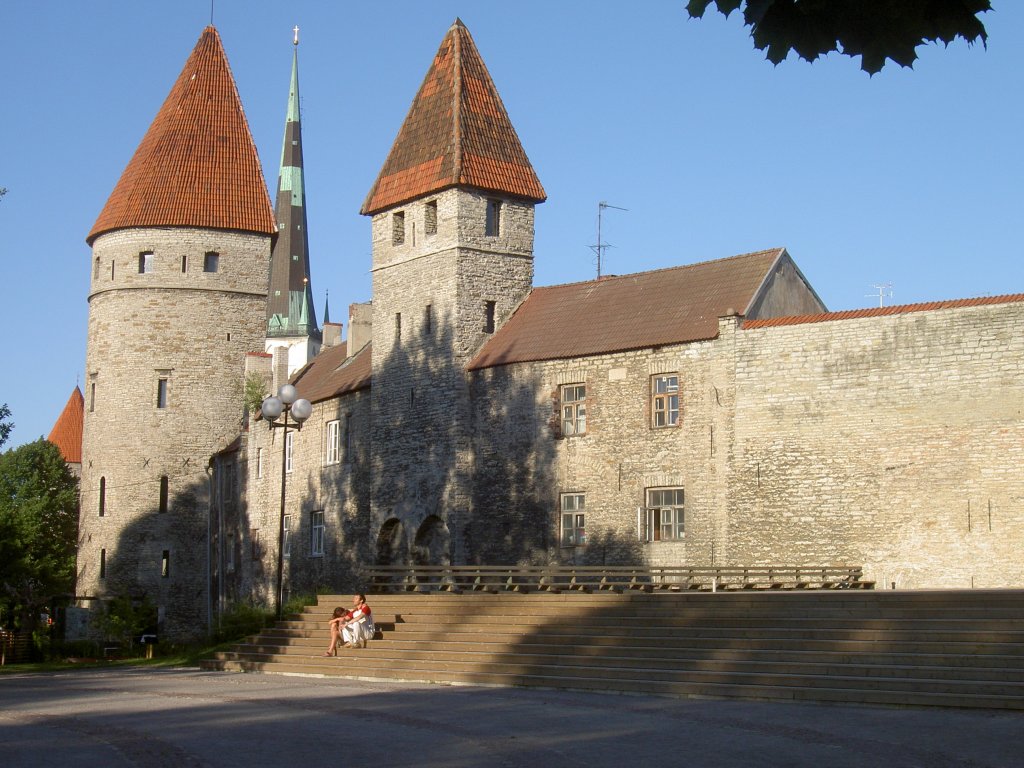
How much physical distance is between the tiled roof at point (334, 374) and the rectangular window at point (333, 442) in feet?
2.71

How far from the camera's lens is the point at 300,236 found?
3671 inches

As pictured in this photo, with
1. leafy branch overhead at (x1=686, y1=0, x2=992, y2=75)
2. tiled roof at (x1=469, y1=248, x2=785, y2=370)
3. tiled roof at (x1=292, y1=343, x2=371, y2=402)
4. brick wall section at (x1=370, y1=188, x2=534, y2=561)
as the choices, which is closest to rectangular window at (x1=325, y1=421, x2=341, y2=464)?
tiled roof at (x1=292, y1=343, x2=371, y2=402)

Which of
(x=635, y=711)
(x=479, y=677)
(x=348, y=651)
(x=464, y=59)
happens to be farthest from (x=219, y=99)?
(x=635, y=711)

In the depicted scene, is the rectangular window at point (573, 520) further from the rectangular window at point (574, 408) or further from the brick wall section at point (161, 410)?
the brick wall section at point (161, 410)

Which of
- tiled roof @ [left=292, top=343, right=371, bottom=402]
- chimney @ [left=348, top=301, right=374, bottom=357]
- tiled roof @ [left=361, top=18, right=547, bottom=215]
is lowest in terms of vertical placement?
tiled roof @ [left=292, top=343, right=371, bottom=402]

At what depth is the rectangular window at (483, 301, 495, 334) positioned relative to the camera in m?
34.6

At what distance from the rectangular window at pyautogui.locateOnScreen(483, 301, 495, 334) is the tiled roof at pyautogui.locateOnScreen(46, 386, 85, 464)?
131 feet

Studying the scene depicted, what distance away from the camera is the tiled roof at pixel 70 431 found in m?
69.5

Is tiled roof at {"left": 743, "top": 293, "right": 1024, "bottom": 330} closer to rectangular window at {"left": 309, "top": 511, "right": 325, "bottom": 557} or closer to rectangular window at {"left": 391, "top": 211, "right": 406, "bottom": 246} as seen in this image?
rectangular window at {"left": 391, "top": 211, "right": 406, "bottom": 246}

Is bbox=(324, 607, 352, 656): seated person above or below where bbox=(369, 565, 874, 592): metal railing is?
below

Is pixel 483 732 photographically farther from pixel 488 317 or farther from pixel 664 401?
pixel 488 317

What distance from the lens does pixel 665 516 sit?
97.2 ft

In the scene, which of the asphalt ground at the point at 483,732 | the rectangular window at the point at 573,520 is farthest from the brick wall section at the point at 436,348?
the asphalt ground at the point at 483,732

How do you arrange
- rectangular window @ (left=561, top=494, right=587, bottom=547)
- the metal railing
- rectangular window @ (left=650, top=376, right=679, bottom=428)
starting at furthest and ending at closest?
rectangular window @ (left=561, top=494, right=587, bottom=547) < rectangular window @ (left=650, top=376, right=679, bottom=428) < the metal railing
